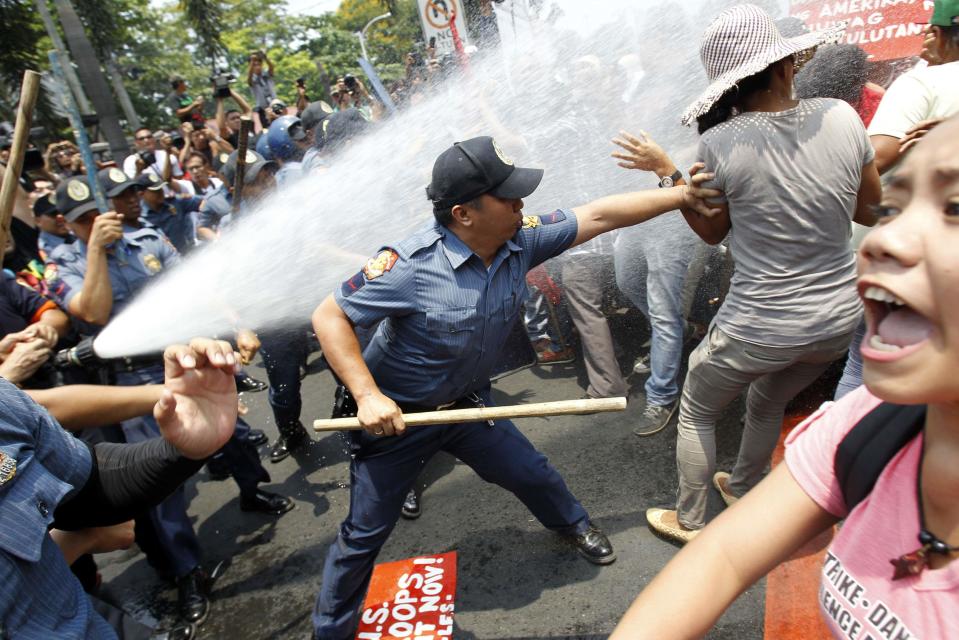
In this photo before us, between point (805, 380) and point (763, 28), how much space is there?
1.47 m

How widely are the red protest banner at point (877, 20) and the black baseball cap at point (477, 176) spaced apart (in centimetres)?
379

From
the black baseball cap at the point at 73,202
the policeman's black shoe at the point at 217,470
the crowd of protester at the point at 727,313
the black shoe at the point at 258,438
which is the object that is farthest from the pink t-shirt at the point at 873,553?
the black shoe at the point at 258,438

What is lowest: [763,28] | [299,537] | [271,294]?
[299,537]

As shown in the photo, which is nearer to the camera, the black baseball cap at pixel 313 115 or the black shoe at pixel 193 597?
the black shoe at pixel 193 597

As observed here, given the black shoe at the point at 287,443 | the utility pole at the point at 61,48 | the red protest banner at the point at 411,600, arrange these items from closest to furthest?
the red protest banner at the point at 411,600
the black shoe at the point at 287,443
the utility pole at the point at 61,48

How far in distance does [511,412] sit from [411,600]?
1383 mm

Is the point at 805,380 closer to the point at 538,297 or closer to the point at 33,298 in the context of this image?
the point at 538,297

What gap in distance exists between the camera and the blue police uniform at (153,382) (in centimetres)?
320

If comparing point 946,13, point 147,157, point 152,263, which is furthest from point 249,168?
point 147,157

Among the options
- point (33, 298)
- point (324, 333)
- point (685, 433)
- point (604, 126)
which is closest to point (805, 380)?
point (685, 433)

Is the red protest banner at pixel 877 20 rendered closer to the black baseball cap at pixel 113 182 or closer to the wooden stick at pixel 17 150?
the wooden stick at pixel 17 150

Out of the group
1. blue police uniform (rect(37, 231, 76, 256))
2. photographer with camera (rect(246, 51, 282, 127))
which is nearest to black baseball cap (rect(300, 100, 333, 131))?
blue police uniform (rect(37, 231, 76, 256))

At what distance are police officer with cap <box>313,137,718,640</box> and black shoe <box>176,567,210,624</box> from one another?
1.03 m

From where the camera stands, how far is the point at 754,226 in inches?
87.3
